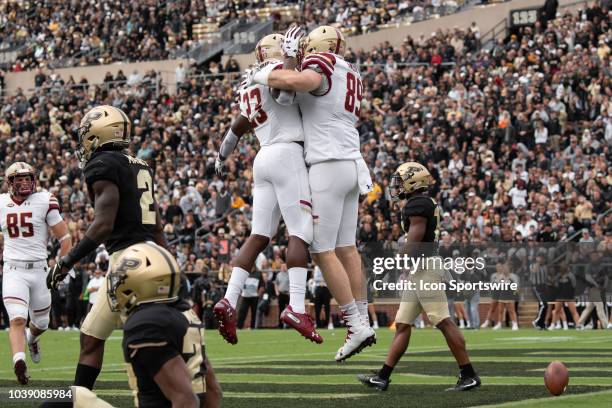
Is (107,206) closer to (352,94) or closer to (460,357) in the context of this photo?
(352,94)

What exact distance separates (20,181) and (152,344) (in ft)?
25.1

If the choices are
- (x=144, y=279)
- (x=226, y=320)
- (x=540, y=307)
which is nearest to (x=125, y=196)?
(x=226, y=320)

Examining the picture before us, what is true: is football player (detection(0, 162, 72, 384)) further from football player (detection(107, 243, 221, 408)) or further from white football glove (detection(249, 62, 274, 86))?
football player (detection(107, 243, 221, 408))

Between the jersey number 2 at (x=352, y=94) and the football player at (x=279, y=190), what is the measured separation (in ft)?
1.36

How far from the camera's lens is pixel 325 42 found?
404 inches

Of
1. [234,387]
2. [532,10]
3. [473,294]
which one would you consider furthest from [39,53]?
[234,387]

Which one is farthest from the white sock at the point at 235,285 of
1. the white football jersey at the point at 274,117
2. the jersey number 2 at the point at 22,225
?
the jersey number 2 at the point at 22,225

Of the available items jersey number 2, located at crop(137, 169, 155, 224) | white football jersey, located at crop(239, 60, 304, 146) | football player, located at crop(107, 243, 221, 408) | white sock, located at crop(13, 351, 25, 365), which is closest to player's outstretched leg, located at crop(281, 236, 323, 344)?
white football jersey, located at crop(239, 60, 304, 146)

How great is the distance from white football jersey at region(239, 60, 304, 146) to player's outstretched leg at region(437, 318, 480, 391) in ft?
8.59

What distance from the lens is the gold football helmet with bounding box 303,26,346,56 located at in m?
10.3

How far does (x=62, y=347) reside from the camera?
66.6 feet

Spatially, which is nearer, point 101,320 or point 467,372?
point 101,320

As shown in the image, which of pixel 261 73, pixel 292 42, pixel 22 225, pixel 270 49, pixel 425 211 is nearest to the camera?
pixel 261 73

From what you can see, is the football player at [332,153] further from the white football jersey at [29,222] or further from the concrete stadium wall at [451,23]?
the concrete stadium wall at [451,23]
